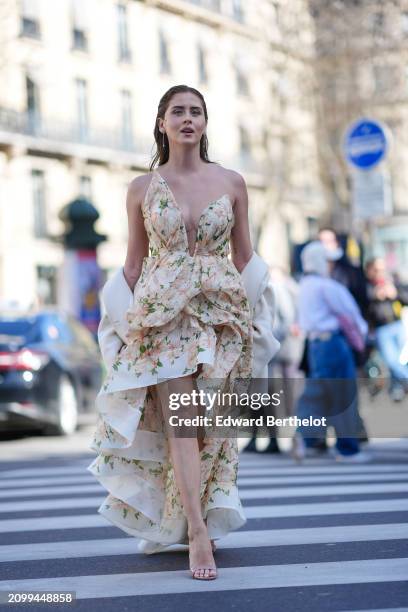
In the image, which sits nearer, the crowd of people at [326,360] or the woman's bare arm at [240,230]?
the woman's bare arm at [240,230]

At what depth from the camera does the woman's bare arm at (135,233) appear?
18.1 ft

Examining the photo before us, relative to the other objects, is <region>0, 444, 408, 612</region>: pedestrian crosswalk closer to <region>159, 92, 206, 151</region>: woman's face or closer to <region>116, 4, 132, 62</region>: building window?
<region>159, 92, 206, 151</region>: woman's face

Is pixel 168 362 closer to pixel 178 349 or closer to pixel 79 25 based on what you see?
Result: pixel 178 349

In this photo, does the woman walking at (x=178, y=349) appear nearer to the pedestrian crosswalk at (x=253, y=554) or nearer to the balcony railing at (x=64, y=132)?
the pedestrian crosswalk at (x=253, y=554)

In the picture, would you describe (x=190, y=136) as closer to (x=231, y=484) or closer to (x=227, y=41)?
(x=231, y=484)

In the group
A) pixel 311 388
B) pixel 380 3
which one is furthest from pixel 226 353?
pixel 380 3

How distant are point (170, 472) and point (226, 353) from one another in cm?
54

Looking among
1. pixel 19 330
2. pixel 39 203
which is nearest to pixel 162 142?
pixel 19 330

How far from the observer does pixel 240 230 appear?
5.61 meters

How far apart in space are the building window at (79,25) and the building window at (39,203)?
5.12 metres

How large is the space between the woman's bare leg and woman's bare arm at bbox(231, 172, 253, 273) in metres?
0.60

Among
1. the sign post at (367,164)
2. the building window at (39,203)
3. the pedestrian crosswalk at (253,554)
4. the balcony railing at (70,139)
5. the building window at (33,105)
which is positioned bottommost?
the pedestrian crosswalk at (253,554)

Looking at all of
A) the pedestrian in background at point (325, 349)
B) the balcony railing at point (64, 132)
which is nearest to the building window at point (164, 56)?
the balcony railing at point (64, 132)

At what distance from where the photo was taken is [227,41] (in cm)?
5209
